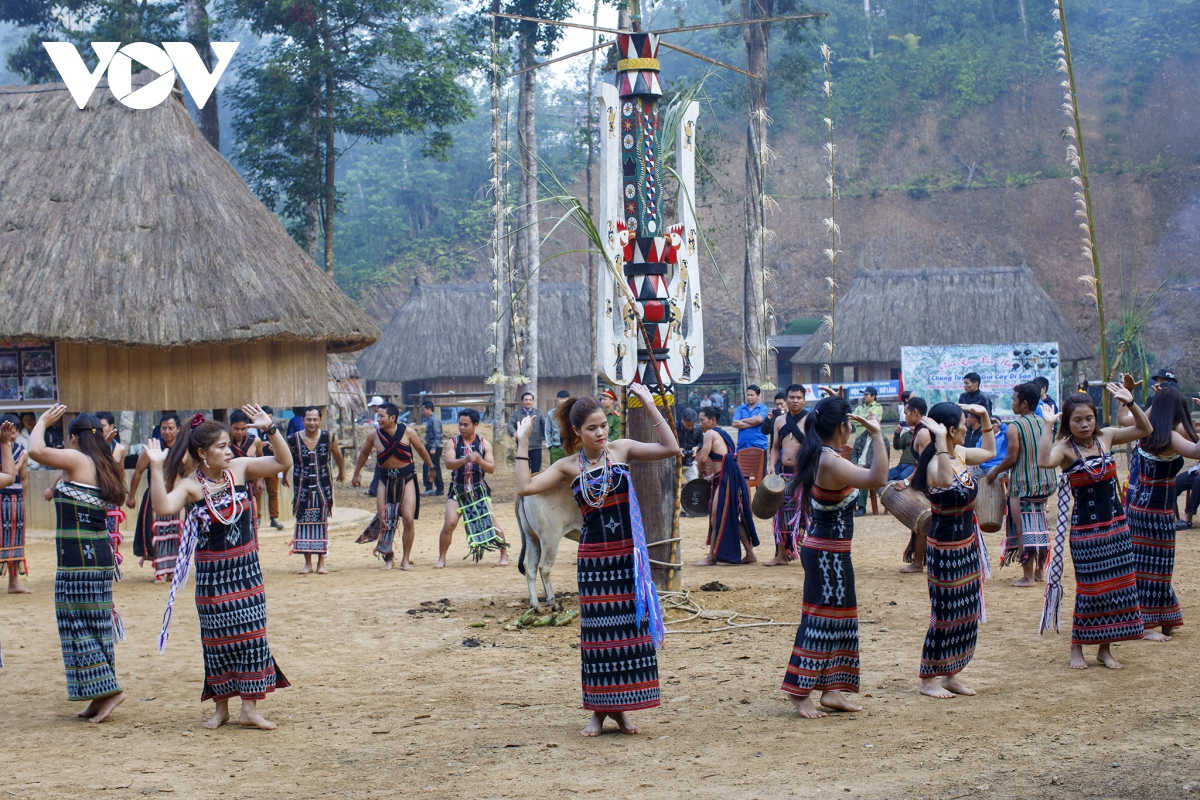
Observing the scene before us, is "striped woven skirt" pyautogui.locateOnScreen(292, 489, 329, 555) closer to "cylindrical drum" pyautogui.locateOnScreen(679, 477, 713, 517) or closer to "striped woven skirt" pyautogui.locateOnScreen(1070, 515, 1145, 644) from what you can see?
"cylindrical drum" pyautogui.locateOnScreen(679, 477, 713, 517)

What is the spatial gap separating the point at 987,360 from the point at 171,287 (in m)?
16.9

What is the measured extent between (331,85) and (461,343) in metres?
14.8

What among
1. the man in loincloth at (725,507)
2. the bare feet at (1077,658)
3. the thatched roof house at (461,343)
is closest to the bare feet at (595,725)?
the bare feet at (1077,658)

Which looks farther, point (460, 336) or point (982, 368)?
point (460, 336)

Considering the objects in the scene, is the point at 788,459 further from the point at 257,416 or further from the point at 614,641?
the point at 257,416

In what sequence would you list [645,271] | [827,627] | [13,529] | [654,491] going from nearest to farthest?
[827,627] < [645,271] < [654,491] < [13,529]

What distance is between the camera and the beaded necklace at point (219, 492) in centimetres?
564

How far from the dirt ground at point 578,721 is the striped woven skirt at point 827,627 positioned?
196 mm

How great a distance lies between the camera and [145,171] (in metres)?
15.7

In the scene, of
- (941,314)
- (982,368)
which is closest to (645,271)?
(982,368)

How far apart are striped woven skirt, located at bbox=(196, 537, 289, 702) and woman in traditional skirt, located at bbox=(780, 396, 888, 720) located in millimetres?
2635

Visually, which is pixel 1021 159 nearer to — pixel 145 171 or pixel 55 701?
pixel 145 171

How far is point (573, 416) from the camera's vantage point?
217 inches

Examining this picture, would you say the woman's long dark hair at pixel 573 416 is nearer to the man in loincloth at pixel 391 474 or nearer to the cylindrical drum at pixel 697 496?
the man in loincloth at pixel 391 474
